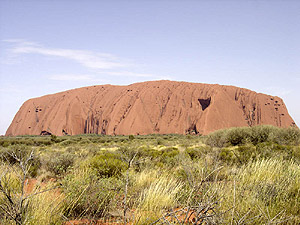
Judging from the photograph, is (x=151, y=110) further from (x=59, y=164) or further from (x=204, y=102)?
(x=59, y=164)

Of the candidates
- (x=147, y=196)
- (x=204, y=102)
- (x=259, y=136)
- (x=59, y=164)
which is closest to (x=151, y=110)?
(x=204, y=102)

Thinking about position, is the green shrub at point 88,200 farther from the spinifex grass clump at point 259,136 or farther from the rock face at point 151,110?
the rock face at point 151,110

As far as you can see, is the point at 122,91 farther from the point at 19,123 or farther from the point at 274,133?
the point at 274,133

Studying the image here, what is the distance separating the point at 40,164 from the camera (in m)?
8.84

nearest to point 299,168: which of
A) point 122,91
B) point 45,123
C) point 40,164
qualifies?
point 40,164

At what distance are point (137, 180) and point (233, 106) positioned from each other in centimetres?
7104

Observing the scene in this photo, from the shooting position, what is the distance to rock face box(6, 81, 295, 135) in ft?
221

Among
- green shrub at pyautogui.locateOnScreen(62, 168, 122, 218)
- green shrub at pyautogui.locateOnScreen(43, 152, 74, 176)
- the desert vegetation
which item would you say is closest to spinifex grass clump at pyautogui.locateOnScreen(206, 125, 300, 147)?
the desert vegetation

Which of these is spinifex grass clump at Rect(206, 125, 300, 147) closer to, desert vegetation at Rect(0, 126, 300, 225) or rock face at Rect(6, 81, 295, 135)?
desert vegetation at Rect(0, 126, 300, 225)

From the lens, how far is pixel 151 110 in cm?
6981

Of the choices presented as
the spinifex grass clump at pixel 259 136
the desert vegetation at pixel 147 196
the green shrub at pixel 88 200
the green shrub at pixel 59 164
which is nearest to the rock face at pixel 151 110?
the spinifex grass clump at pixel 259 136

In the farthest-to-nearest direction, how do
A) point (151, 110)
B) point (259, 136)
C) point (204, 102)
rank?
point (204, 102)
point (151, 110)
point (259, 136)

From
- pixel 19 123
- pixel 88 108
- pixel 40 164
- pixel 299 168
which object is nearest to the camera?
pixel 299 168

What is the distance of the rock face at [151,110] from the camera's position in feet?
221
